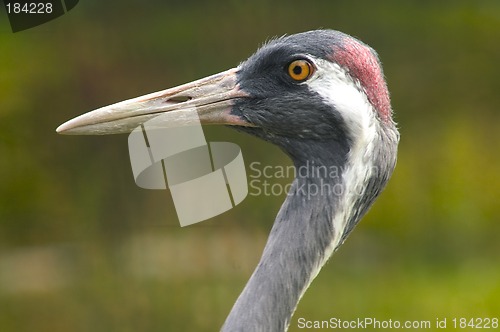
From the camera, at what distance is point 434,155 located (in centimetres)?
652

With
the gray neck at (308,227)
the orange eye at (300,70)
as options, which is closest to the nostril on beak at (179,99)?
the orange eye at (300,70)

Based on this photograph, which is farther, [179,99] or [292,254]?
[179,99]

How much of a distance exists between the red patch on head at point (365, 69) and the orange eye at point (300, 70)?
0.28ft

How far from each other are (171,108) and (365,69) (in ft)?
2.12

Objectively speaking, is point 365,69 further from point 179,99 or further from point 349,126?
point 179,99

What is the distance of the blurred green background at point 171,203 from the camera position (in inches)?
234

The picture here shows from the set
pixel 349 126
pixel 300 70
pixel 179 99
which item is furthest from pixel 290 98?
pixel 179 99

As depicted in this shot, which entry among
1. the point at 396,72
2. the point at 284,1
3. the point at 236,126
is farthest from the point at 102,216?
the point at 236,126

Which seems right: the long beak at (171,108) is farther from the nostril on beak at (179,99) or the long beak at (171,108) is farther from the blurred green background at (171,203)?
the blurred green background at (171,203)

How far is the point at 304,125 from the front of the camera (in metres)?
2.76

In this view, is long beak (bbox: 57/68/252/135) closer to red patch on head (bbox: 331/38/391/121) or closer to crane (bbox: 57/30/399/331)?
crane (bbox: 57/30/399/331)

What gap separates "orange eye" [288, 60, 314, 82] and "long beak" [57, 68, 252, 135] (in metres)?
0.18

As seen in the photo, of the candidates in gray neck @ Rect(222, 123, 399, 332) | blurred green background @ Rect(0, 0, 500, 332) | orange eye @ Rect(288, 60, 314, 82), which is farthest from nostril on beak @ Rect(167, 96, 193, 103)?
blurred green background @ Rect(0, 0, 500, 332)

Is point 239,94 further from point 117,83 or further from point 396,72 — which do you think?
point 396,72
